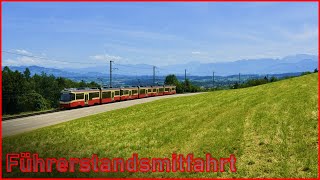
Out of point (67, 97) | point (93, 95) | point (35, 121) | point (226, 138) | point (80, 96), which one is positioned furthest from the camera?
point (93, 95)

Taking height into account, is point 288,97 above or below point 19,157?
above

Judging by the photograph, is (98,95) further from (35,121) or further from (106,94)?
(35,121)

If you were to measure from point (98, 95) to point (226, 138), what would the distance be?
1910 inches

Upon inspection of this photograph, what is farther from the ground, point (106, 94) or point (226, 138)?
point (106, 94)

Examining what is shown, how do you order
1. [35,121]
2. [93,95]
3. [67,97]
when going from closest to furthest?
[35,121]
[67,97]
[93,95]

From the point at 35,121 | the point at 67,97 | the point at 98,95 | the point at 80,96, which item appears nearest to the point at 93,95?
the point at 98,95

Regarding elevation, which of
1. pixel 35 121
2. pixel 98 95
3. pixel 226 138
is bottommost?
pixel 35 121

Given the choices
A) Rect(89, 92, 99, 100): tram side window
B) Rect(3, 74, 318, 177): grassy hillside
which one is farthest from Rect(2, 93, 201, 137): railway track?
Rect(89, 92, 99, 100): tram side window

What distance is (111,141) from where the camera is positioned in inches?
775

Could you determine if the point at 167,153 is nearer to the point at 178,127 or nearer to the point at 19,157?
the point at 178,127

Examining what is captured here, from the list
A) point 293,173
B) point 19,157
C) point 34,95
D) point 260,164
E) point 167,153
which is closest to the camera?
point 293,173

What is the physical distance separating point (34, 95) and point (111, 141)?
98.9 meters

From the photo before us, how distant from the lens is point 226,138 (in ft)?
57.1

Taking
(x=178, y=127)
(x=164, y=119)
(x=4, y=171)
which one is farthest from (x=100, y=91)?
(x=4, y=171)
